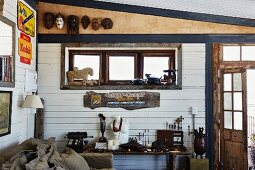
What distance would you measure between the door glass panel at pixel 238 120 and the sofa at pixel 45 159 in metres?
2.32

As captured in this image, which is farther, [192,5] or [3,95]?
[192,5]

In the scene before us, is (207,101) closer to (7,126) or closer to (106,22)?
(106,22)

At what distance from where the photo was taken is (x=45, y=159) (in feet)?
10.7

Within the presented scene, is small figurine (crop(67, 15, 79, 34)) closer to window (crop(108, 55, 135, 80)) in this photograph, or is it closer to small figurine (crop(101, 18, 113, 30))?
small figurine (crop(101, 18, 113, 30))

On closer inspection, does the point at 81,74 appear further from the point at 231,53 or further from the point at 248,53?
the point at 248,53

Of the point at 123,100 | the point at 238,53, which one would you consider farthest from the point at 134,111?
the point at 238,53

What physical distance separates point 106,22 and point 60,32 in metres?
0.80

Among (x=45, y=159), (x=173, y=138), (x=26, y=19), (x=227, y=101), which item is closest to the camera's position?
(x=45, y=159)

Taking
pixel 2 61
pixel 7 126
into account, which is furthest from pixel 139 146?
pixel 2 61

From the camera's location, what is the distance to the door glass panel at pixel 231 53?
17.6 feet

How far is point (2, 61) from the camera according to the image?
3748 mm

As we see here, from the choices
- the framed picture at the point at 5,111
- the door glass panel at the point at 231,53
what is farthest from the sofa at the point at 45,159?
the door glass panel at the point at 231,53

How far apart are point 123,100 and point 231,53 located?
206 centimetres

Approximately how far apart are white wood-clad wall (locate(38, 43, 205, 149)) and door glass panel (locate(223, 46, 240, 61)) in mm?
477
